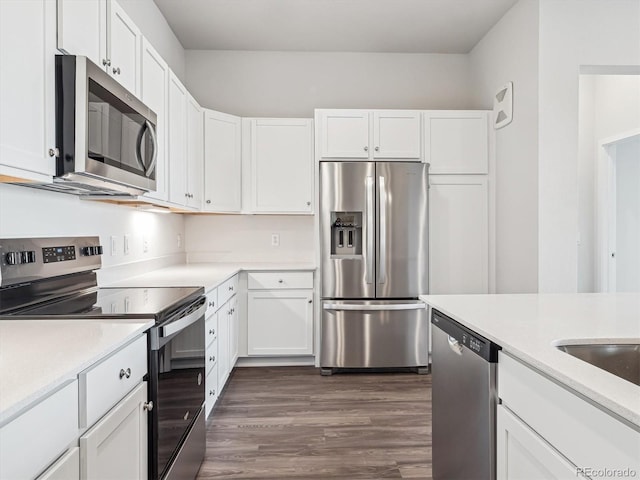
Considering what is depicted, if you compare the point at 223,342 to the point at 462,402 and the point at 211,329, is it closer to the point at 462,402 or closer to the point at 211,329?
the point at 211,329

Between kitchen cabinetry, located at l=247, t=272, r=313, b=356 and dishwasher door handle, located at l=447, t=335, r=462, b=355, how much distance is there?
6.43 ft

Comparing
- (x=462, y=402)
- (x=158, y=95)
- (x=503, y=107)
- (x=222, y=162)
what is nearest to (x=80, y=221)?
(x=158, y=95)

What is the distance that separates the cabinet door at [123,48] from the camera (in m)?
1.71

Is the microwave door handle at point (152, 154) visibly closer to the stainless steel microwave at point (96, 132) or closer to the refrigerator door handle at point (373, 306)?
the stainless steel microwave at point (96, 132)

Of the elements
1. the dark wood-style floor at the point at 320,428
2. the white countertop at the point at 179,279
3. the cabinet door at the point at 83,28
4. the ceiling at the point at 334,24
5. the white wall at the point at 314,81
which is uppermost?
the ceiling at the point at 334,24

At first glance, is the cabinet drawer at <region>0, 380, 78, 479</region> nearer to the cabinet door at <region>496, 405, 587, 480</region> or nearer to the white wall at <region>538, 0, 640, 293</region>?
the cabinet door at <region>496, 405, 587, 480</region>

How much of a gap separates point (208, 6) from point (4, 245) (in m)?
2.50

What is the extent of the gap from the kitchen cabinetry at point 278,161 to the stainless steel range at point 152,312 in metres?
1.68

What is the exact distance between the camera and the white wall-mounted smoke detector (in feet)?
10.3

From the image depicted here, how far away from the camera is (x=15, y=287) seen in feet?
4.86

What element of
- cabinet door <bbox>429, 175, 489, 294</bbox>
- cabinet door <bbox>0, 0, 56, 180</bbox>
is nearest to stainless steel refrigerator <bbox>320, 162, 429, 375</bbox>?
cabinet door <bbox>429, 175, 489, 294</bbox>

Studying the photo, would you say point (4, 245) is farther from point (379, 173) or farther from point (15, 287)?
point (379, 173)

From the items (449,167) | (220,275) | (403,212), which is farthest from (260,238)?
(449,167)

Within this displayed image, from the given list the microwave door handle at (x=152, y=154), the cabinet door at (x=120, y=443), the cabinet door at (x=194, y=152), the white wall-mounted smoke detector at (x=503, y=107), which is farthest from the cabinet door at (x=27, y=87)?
the white wall-mounted smoke detector at (x=503, y=107)
